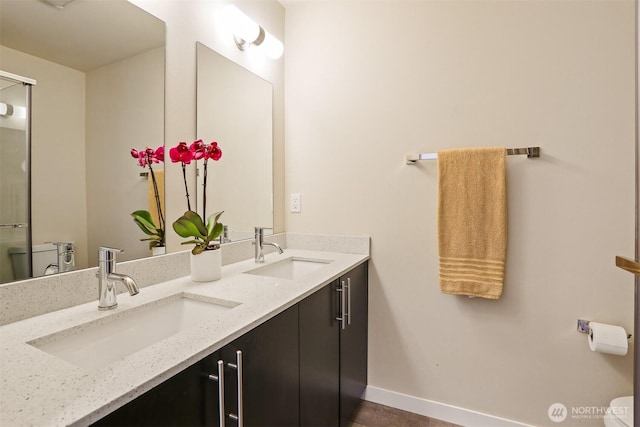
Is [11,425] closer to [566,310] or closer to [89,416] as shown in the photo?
[89,416]

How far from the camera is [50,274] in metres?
0.94

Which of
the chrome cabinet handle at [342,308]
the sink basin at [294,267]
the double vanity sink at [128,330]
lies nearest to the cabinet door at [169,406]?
the double vanity sink at [128,330]

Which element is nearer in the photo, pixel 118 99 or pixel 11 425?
pixel 11 425

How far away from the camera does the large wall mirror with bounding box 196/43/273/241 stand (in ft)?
4.89

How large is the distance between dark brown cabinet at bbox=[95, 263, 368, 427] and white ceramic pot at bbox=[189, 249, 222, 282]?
16.0 inches

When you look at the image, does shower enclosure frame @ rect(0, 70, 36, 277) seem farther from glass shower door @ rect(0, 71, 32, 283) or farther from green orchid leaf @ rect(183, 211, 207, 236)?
green orchid leaf @ rect(183, 211, 207, 236)

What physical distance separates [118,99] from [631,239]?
2076 millimetres

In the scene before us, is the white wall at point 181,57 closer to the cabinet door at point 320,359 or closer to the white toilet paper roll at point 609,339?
the cabinet door at point 320,359

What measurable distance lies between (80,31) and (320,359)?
1404 mm

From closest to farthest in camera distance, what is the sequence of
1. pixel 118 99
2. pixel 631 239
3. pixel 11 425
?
pixel 11 425 → pixel 118 99 → pixel 631 239

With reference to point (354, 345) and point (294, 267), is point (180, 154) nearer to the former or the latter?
point (294, 267)

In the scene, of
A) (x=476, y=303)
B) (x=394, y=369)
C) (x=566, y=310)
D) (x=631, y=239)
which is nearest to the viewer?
(x=631, y=239)

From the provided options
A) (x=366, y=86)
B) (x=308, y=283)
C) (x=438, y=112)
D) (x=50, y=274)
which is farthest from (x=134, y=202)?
(x=438, y=112)

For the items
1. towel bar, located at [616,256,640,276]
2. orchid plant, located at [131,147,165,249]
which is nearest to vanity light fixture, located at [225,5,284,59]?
orchid plant, located at [131,147,165,249]
